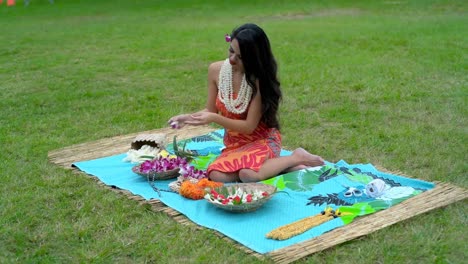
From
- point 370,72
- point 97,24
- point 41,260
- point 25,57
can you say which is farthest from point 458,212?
point 97,24

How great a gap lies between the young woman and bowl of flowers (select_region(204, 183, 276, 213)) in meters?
0.34

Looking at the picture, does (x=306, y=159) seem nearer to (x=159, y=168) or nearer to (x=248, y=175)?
(x=248, y=175)

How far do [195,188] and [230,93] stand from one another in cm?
79

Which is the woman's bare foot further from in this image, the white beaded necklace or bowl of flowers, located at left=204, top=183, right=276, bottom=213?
bowl of flowers, located at left=204, top=183, right=276, bottom=213

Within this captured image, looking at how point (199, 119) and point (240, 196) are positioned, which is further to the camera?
point (199, 119)

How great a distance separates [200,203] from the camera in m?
3.96

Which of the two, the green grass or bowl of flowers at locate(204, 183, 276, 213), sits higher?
bowl of flowers at locate(204, 183, 276, 213)

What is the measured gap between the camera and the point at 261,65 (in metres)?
4.29

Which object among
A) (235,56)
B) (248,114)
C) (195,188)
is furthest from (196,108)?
(195,188)

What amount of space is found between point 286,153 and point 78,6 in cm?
1585

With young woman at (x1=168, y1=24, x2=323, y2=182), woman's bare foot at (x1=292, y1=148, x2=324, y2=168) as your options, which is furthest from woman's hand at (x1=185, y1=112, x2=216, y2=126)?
woman's bare foot at (x1=292, y1=148, x2=324, y2=168)

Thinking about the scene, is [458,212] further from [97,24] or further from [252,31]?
[97,24]

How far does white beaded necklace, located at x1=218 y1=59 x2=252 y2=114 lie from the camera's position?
442cm

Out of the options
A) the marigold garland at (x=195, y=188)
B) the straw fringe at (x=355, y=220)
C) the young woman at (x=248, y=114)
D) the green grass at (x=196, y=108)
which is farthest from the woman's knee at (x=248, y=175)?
the green grass at (x=196, y=108)
